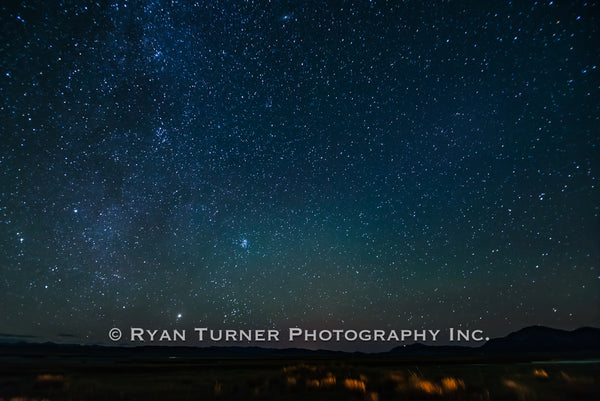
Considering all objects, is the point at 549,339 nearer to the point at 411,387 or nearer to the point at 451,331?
the point at 451,331

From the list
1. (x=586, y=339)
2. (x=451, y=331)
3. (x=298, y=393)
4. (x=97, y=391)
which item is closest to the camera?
(x=298, y=393)

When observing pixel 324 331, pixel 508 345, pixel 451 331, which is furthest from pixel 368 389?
pixel 508 345

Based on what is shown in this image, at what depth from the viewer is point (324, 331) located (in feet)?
75.7

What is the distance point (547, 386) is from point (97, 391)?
14223 millimetres

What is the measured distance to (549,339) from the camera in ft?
459

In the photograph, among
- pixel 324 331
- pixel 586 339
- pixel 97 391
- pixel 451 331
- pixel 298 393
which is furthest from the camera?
pixel 586 339

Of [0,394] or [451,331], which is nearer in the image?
[0,394]

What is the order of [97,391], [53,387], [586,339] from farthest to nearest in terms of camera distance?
[586,339] < [53,387] < [97,391]

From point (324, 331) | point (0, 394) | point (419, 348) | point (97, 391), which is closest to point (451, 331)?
point (324, 331)

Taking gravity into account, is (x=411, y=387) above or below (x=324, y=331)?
below

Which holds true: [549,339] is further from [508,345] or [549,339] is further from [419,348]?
[419,348]

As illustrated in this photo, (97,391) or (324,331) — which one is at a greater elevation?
(324,331)

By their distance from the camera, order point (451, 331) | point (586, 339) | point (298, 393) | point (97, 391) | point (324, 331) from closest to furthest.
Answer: point (298, 393) < point (97, 391) < point (324, 331) < point (451, 331) < point (586, 339)

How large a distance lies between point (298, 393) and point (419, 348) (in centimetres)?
14943
